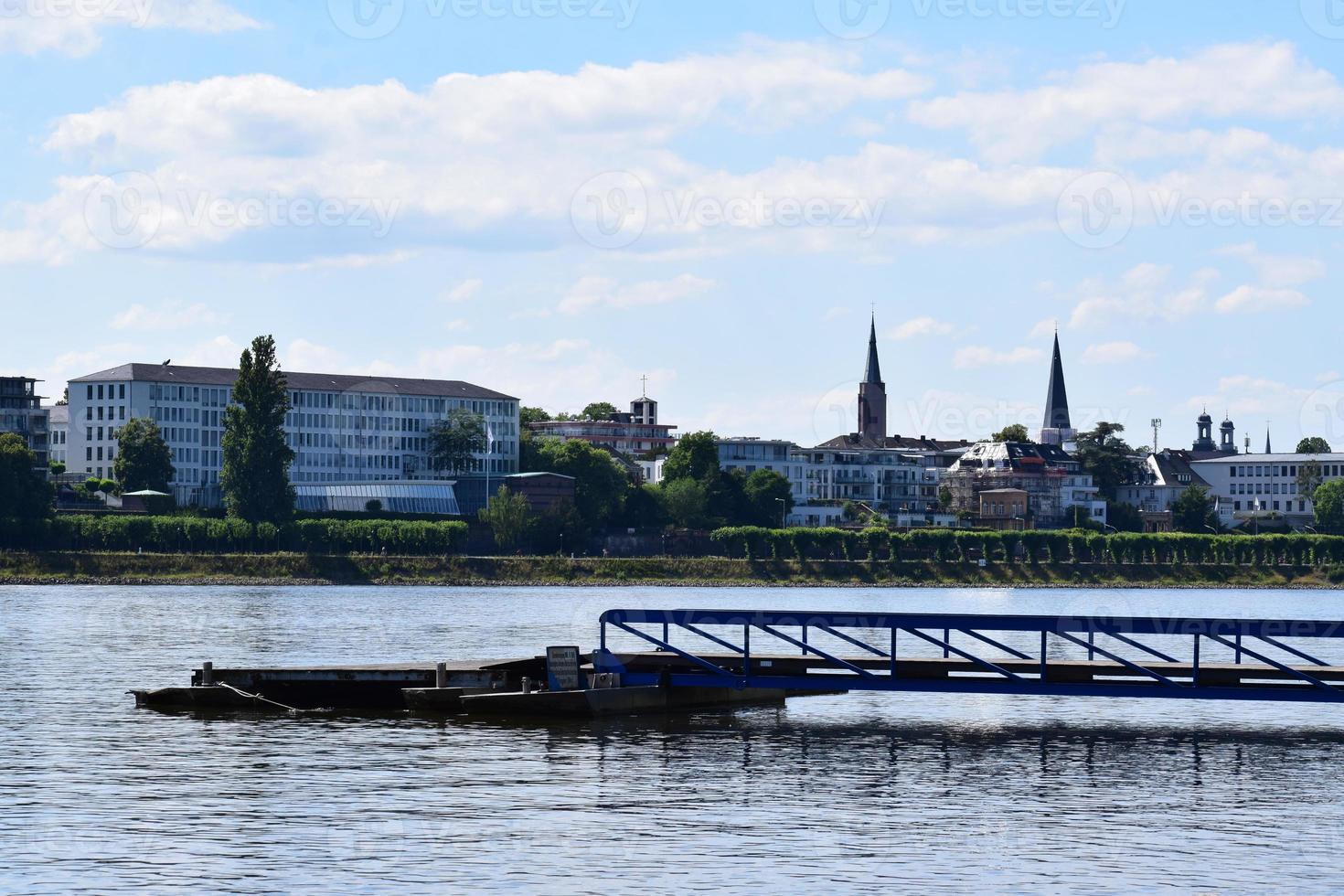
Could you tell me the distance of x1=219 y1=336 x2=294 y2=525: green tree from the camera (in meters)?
193

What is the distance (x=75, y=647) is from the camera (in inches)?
3538

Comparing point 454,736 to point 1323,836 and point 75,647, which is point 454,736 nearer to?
point 1323,836

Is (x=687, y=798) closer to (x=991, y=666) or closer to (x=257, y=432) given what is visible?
(x=991, y=666)

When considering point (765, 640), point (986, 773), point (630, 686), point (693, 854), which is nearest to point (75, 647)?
point (765, 640)

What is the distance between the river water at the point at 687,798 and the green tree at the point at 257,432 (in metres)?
124

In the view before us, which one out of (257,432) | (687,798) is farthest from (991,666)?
(257,432)

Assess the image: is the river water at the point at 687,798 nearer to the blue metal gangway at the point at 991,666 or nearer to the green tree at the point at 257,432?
the blue metal gangway at the point at 991,666

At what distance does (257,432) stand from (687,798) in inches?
6278

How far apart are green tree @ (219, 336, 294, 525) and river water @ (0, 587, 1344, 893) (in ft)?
408

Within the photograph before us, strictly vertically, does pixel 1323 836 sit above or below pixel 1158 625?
below

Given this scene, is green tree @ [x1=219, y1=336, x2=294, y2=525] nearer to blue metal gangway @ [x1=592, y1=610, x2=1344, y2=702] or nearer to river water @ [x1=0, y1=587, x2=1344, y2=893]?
river water @ [x1=0, y1=587, x2=1344, y2=893]

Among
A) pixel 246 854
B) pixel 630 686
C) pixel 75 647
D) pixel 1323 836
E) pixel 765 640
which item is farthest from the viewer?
pixel 765 640

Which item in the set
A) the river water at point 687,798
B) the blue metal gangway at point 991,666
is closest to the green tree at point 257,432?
the river water at point 687,798

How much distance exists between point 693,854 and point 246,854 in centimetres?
741
